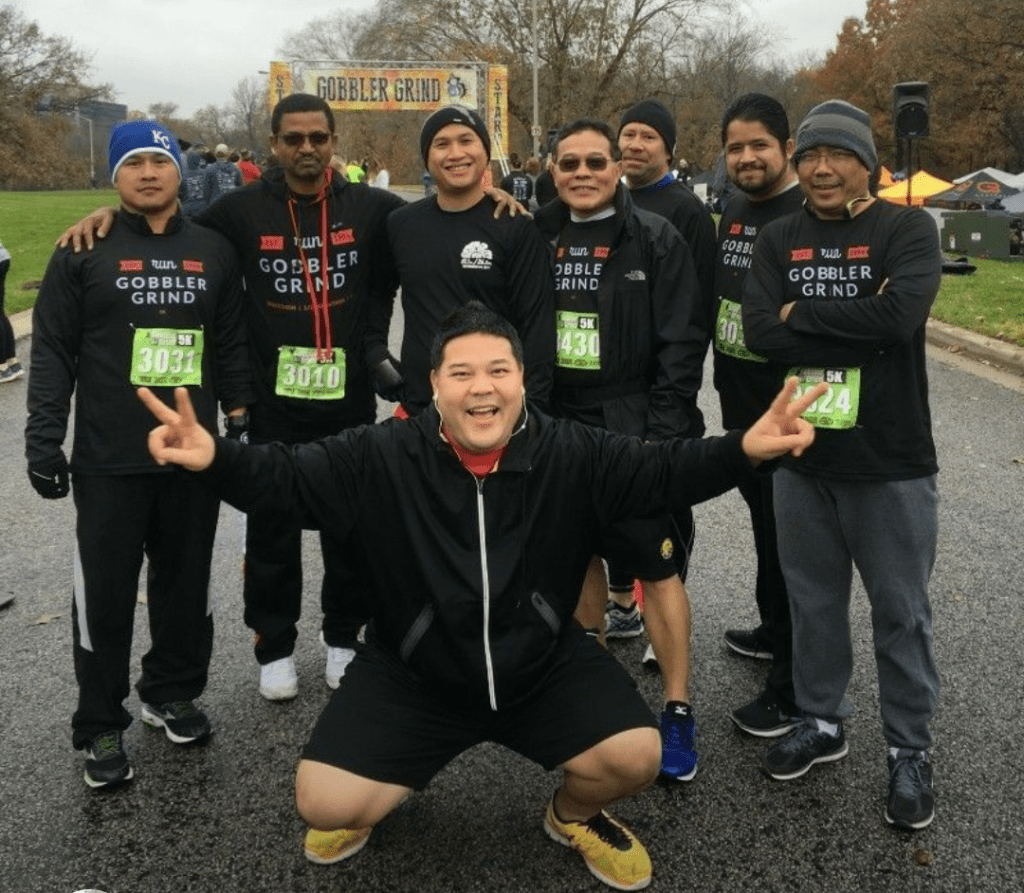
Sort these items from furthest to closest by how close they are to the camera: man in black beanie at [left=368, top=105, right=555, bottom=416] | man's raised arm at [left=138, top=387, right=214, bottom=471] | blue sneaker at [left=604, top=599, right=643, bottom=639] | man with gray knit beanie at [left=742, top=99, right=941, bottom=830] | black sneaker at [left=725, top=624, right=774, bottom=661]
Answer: blue sneaker at [left=604, top=599, right=643, bottom=639] < black sneaker at [left=725, top=624, right=774, bottom=661] < man in black beanie at [left=368, top=105, right=555, bottom=416] < man with gray knit beanie at [left=742, top=99, right=941, bottom=830] < man's raised arm at [left=138, top=387, right=214, bottom=471]

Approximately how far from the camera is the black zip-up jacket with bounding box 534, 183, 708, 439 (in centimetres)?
400

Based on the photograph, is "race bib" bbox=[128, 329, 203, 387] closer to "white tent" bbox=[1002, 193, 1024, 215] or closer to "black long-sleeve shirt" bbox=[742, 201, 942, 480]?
"black long-sleeve shirt" bbox=[742, 201, 942, 480]

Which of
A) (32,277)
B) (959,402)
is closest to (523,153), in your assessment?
(32,277)

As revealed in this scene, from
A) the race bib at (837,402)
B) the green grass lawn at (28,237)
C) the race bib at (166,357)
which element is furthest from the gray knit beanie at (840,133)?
the green grass lawn at (28,237)

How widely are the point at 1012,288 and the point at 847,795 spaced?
549 inches

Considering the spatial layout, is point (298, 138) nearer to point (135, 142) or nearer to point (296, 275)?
point (296, 275)

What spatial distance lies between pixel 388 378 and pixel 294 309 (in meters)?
0.49

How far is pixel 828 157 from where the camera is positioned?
3.31 metres

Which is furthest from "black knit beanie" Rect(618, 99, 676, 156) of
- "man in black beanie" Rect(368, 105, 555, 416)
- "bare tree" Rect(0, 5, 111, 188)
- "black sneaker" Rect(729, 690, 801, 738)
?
"bare tree" Rect(0, 5, 111, 188)

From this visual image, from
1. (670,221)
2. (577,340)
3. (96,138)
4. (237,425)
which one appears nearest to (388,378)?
(237,425)

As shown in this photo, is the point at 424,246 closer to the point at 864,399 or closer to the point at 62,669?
the point at 864,399

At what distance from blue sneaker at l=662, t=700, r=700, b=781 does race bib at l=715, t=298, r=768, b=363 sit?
1.27m

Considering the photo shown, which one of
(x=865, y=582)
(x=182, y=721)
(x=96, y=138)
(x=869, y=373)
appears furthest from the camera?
(x=96, y=138)

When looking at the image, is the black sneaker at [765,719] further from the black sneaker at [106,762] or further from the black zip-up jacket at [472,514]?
the black sneaker at [106,762]
